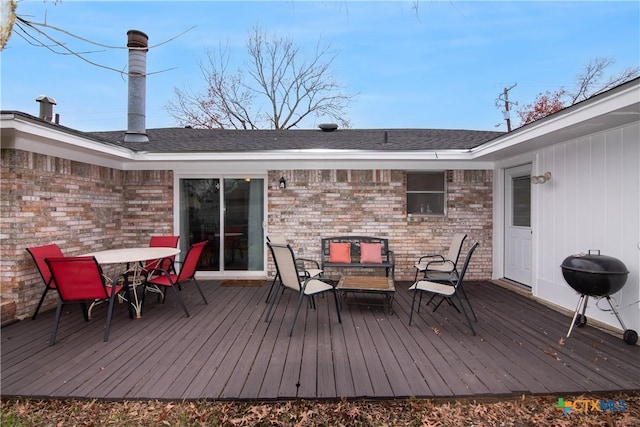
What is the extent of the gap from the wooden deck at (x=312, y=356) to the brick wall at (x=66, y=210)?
0.71m

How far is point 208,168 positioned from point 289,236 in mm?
2185

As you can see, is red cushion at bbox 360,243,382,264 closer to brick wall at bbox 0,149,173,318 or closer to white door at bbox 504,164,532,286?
white door at bbox 504,164,532,286

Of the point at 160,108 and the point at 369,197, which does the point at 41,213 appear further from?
the point at 160,108

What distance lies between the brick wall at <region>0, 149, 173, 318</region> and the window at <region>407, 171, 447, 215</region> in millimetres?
5040

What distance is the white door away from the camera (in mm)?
5660

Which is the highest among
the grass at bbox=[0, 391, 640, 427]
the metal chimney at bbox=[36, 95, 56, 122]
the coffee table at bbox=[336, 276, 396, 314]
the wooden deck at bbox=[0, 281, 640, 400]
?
the metal chimney at bbox=[36, 95, 56, 122]

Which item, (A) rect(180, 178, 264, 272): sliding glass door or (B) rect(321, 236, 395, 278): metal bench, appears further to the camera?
(A) rect(180, 178, 264, 272): sliding glass door

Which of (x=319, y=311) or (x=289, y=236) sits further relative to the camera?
(x=289, y=236)

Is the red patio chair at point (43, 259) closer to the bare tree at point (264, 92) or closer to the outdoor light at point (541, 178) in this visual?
the outdoor light at point (541, 178)

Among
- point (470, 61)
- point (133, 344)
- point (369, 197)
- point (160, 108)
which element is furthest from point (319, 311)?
point (160, 108)

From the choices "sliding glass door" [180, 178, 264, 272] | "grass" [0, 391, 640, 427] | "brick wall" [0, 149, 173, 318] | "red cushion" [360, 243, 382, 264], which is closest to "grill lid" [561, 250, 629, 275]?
"grass" [0, 391, 640, 427]

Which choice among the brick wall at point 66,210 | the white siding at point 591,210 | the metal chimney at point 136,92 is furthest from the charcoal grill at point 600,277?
the metal chimney at point 136,92

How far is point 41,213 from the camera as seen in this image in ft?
14.7

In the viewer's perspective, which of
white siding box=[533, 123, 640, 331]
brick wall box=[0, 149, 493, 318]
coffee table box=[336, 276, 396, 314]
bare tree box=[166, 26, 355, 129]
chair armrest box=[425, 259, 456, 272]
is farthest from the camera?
bare tree box=[166, 26, 355, 129]
